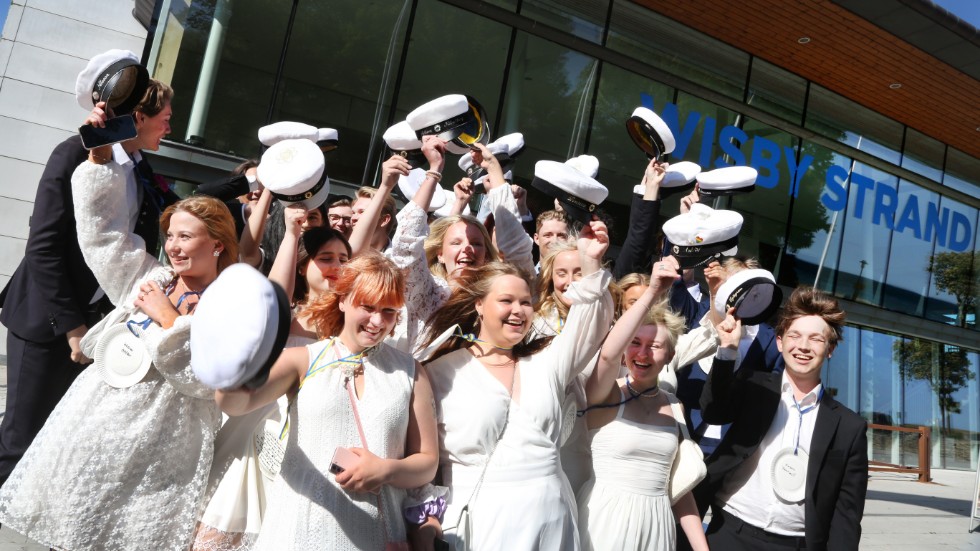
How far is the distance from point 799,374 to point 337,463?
2.16 metres

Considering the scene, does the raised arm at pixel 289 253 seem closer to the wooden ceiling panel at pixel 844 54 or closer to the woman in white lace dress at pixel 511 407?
the woman in white lace dress at pixel 511 407

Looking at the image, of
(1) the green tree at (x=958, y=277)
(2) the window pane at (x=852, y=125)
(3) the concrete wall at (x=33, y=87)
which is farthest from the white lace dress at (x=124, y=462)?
(1) the green tree at (x=958, y=277)

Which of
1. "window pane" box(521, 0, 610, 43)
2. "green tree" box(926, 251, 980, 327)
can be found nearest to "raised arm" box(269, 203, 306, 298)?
"window pane" box(521, 0, 610, 43)

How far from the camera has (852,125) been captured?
13305mm

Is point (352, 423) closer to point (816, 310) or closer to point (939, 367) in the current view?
point (816, 310)

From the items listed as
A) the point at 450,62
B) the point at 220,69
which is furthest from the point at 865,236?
the point at 220,69

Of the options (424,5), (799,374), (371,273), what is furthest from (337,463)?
(424,5)

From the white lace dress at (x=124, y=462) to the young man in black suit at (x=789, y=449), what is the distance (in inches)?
82.4

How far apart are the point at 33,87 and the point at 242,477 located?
7.45 meters

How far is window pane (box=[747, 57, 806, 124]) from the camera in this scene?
1203 centimetres

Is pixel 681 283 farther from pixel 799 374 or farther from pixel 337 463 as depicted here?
pixel 337 463

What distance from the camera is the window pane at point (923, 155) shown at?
46.7ft

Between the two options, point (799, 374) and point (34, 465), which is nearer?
point (34, 465)

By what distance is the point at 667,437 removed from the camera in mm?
2898
